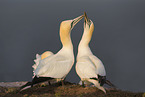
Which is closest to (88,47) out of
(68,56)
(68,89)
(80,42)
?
(80,42)

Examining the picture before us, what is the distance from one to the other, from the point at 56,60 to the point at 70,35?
1.39 meters

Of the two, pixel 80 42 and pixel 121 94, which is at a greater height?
pixel 80 42

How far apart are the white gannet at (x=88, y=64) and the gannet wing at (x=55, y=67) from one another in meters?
0.52

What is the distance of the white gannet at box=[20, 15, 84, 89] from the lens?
9.58m

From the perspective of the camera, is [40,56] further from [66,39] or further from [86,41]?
[86,41]

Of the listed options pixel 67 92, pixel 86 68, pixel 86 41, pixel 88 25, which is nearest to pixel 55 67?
pixel 67 92

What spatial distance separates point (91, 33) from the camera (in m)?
10.9

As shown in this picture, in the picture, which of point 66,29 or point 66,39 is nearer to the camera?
point 66,29

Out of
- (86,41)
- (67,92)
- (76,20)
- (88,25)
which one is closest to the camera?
(67,92)

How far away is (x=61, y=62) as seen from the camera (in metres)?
10.0

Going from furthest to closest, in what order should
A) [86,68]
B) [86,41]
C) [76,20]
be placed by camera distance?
[86,41] < [76,20] < [86,68]

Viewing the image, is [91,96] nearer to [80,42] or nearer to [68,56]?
[68,56]

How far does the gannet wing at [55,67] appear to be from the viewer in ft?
31.6

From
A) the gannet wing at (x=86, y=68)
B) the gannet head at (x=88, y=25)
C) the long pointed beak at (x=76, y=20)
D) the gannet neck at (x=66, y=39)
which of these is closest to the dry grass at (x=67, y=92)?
the gannet wing at (x=86, y=68)
